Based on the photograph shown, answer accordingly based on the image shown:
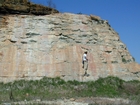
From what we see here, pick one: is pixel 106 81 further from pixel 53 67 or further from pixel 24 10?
pixel 24 10

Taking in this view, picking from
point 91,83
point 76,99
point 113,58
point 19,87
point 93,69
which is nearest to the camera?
point 76,99

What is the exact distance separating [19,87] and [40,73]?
89.7 inches

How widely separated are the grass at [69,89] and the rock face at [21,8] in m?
7.19

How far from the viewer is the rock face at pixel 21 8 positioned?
25.0 meters

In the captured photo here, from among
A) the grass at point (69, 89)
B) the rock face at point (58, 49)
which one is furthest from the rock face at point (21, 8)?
the grass at point (69, 89)

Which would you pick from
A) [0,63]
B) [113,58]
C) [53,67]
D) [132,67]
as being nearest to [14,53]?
[0,63]

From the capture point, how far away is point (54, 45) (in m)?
24.0

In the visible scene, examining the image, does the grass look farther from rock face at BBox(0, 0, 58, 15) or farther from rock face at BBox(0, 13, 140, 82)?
rock face at BBox(0, 0, 58, 15)

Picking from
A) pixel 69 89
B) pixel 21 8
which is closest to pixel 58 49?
pixel 69 89

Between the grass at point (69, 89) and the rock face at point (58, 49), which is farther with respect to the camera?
the rock face at point (58, 49)

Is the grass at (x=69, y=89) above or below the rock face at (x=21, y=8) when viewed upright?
below

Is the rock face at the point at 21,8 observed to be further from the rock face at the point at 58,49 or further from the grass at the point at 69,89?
the grass at the point at 69,89

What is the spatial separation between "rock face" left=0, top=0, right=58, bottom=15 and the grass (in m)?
7.19

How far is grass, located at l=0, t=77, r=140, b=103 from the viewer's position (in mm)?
19141
